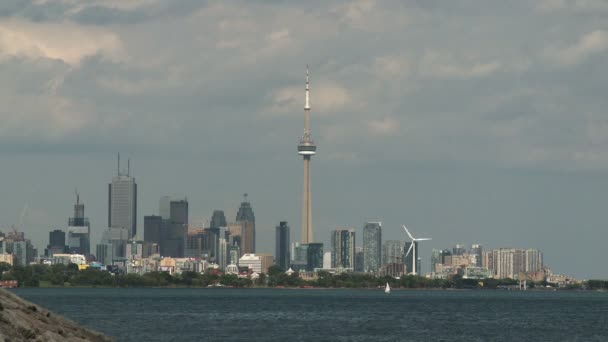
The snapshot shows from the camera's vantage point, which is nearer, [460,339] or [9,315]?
[9,315]

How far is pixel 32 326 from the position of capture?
3063 inches

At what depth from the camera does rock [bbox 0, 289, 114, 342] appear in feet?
239

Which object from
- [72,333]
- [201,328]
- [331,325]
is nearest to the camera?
[72,333]

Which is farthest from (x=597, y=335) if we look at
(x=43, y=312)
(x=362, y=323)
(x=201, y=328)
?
(x=43, y=312)

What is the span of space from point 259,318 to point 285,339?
187 feet

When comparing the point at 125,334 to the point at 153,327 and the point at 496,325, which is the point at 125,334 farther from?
the point at 496,325

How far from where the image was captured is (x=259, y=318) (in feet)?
638

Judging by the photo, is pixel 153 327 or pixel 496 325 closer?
pixel 153 327

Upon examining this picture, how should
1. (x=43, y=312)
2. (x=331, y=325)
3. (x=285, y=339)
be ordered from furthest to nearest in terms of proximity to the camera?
(x=331, y=325)
(x=285, y=339)
(x=43, y=312)

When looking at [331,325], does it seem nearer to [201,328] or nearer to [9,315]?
[201,328]

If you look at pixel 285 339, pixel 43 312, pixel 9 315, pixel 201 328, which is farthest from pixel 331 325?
pixel 9 315

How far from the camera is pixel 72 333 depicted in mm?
83562

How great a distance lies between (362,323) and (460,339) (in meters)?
35.3

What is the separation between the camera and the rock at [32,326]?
7288cm
